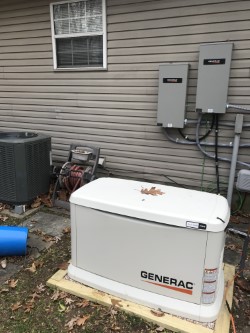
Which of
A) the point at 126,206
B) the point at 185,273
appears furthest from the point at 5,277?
the point at 185,273

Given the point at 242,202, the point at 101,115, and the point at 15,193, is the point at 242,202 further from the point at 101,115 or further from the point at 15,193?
the point at 15,193

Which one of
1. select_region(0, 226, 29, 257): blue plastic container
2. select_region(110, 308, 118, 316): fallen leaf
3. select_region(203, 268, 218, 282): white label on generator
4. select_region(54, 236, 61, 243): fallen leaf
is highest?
select_region(203, 268, 218, 282): white label on generator

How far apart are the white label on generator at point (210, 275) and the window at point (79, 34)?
12.2 ft

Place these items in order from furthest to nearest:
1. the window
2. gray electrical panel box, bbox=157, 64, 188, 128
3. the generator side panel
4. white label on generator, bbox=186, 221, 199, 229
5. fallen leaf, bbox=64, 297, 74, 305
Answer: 1. the window
2. gray electrical panel box, bbox=157, 64, 188, 128
3. fallen leaf, bbox=64, 297, 74, 305
4. the generator side panel
5. white label on generator, bbox=186, 221, 199, 229

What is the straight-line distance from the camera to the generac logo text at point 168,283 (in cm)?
243

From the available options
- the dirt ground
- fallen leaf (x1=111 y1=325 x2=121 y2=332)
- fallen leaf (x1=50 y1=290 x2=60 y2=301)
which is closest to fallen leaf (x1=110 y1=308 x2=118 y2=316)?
the dirt ground

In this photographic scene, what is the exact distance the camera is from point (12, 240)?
10.7 ft

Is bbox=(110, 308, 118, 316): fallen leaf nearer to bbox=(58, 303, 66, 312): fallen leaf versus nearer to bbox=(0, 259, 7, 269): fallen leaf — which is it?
bbox=(58, 303, 66, 312): fallen leaf

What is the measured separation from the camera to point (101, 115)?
5113 mm

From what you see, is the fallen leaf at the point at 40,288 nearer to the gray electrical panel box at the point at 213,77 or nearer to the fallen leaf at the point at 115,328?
the fallen leaf at the point at 115,328

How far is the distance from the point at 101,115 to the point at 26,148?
1451 mm

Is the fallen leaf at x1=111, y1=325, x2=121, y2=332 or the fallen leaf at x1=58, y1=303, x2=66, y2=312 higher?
the fallen leaf at x1=111, y1=325, x2=121, y2=332

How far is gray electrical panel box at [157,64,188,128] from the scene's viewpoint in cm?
416

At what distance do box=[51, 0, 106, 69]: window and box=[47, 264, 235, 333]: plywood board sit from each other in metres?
3.48
